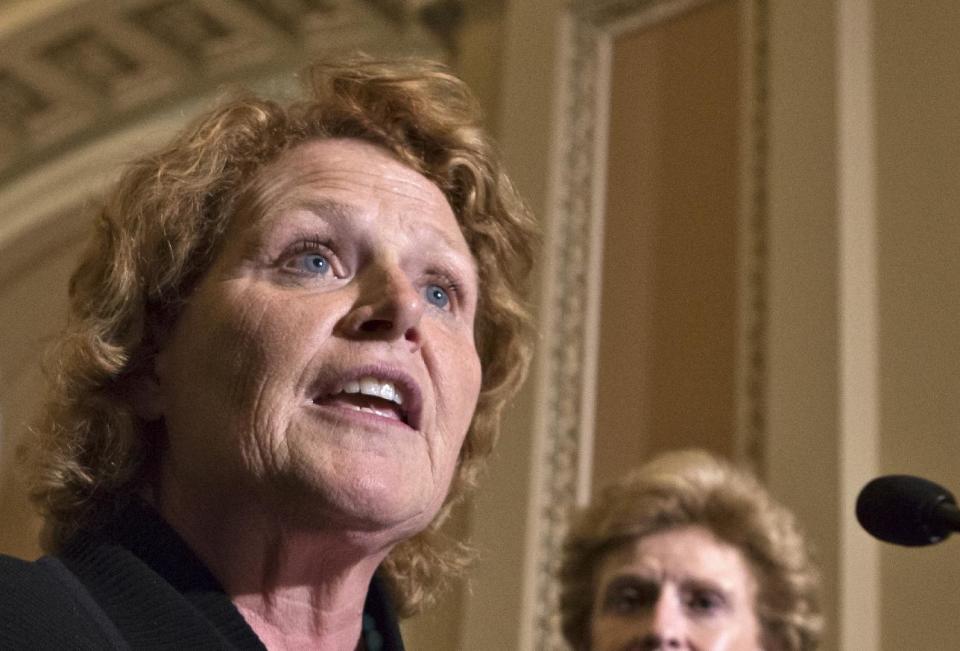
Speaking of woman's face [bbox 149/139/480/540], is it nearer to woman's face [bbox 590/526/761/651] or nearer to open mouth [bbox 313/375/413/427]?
open mouth [bbox 313/375/413/427]

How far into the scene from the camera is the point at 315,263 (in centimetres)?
152

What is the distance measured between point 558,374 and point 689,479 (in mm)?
1058

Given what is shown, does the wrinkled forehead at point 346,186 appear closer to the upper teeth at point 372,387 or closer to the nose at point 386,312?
the nose at point 386,312

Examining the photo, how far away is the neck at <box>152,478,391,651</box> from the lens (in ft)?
4.66

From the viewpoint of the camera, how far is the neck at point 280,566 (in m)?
1.42

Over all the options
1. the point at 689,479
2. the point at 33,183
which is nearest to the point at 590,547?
the point at 689,479

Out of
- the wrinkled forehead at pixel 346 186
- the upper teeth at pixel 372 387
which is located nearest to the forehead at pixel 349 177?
the wrinkled forehead at pixel 346 186

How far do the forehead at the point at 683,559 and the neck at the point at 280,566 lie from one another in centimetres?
157

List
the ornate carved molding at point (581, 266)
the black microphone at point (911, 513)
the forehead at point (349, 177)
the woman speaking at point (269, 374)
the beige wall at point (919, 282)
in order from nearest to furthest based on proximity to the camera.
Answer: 1. the woman speaking at point (269, 374)
2. the black microphone at point (911, 513)
3. the forehead at point (349, 177)
4. the beige wall at point (919, 282)
5. the ornate carved molding at point (581, 266)

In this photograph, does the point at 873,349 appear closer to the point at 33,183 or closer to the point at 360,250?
the point at 360,250

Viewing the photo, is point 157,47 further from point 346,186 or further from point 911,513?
point 911,513

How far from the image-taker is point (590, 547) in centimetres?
312

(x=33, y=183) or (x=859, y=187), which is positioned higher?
(x=33, y=183)

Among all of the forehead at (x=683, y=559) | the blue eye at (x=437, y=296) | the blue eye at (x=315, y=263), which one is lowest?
the blue eye at (x=315, y=263)
